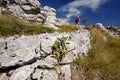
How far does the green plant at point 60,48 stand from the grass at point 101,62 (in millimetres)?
1196

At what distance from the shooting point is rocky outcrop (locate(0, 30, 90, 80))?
11523 mm

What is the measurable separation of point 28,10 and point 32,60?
71.2ft

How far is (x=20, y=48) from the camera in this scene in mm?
12188

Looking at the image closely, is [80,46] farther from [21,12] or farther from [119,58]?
[21,12]

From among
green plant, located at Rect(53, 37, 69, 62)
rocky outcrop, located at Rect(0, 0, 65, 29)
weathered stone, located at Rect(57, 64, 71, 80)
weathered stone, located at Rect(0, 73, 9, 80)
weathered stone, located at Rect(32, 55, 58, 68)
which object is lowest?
weathered stone, located at Rect(0, 73, 9, 80)

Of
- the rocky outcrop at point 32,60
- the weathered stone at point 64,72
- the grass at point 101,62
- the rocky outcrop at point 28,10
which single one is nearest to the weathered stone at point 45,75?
the rocky outcrop at point 32,60

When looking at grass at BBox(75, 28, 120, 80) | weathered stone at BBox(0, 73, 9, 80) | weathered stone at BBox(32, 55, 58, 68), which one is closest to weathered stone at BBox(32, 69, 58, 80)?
weathered stone at BBox(32, 55, 58, 68)

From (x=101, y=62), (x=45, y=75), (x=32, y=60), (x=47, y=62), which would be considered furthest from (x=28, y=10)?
(x=45, y=75)

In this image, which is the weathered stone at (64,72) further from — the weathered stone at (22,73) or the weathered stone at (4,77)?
the weathered stone at (4,77)

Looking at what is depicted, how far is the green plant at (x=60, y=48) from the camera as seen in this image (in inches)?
515

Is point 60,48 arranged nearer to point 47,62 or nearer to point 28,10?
point 47,62

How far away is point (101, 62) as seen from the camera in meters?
14.3

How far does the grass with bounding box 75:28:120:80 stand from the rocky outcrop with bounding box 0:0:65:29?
573 inches

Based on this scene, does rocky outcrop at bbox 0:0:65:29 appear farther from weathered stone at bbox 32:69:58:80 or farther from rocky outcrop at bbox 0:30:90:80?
weathered stone at bbox 32:69:58:80
